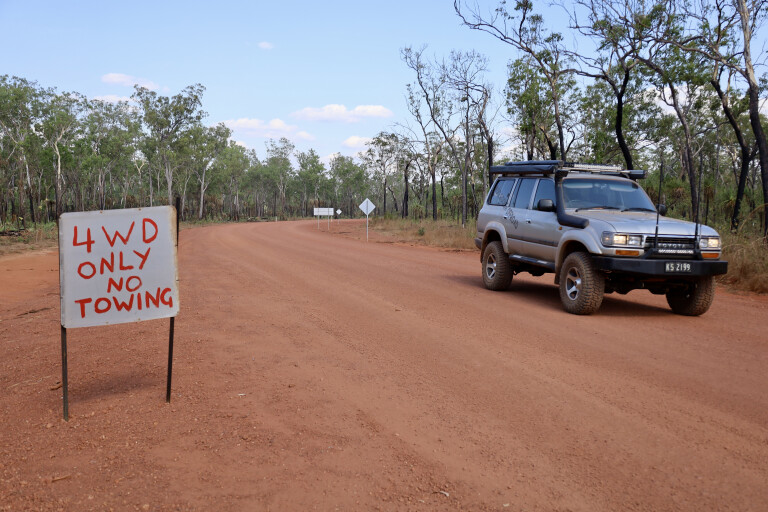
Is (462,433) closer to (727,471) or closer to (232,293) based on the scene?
(727,471)

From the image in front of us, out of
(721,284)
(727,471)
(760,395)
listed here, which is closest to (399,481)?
(727,471)

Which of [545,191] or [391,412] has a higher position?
[545,191]

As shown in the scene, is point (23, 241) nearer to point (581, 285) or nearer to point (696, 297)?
point (581, 285)

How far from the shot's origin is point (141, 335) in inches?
269

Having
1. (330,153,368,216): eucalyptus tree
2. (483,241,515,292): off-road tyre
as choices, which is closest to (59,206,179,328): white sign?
(483,241,515,292): off-road tyre

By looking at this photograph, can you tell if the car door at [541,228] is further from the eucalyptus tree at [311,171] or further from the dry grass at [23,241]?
the eucalyptus tree at [311,171]

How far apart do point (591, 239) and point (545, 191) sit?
1.84 meters

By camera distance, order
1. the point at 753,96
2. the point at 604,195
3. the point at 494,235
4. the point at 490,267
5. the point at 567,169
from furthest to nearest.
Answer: the point at 753,96 < the point at 494,235 < the point at 490,267 < the point at 567,169 < the point at 604,195

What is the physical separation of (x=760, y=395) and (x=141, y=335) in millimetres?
6331

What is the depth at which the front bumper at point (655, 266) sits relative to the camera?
7.57 m

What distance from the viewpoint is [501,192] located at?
11055mm

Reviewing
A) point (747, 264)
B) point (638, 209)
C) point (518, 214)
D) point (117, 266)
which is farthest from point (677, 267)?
point (117, 266)

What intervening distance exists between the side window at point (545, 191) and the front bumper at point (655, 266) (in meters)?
1.89

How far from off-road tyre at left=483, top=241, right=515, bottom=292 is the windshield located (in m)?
1.65
